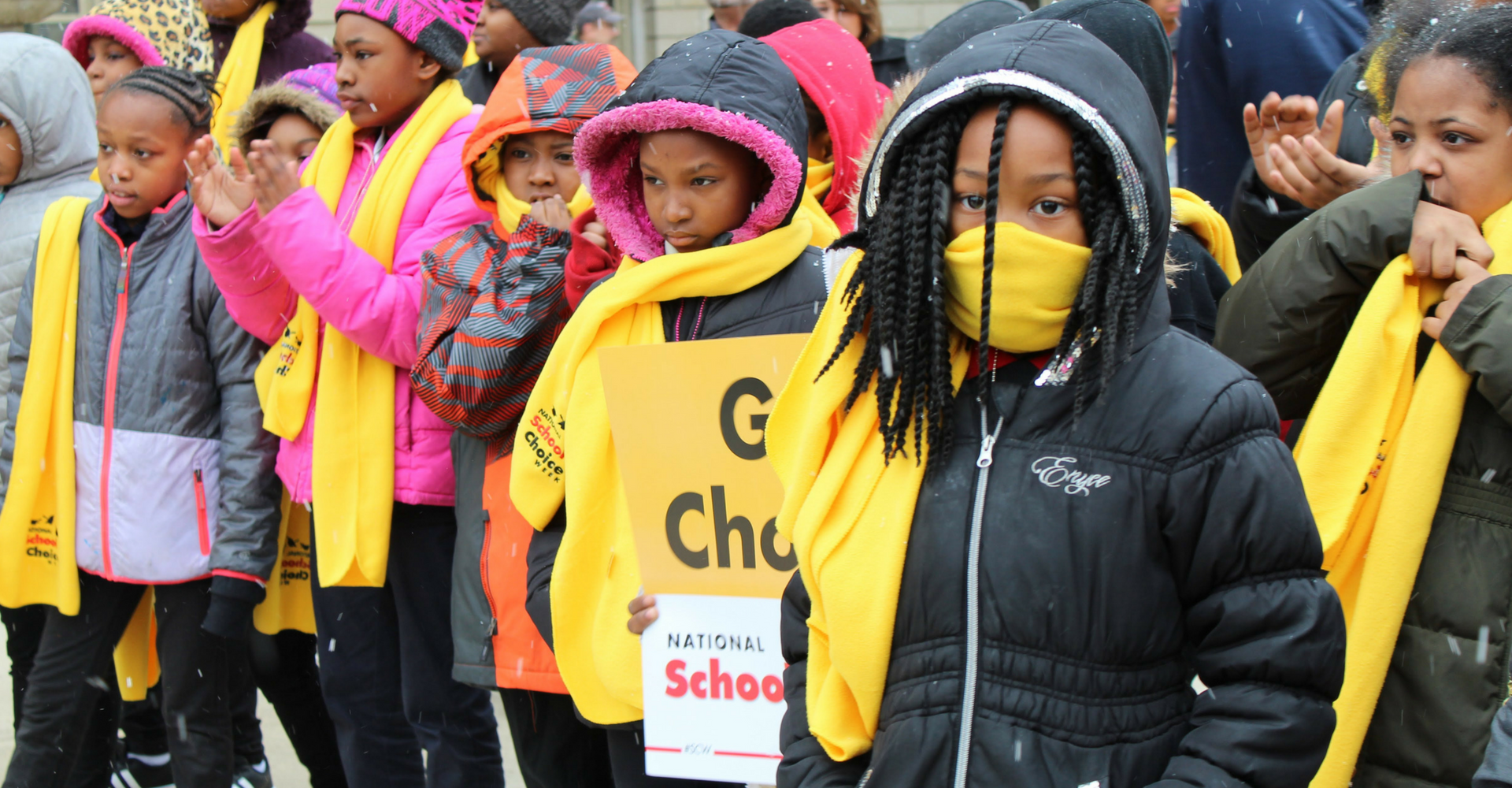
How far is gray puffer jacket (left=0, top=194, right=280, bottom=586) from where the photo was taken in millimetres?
3947

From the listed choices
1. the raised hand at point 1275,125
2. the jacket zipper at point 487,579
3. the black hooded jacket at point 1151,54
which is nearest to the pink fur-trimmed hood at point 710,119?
the black hooded jacket at point 1151,54

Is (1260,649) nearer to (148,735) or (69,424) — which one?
(69,424)

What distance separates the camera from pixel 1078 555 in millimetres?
1723

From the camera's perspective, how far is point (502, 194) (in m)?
3.60

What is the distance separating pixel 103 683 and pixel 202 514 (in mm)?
695

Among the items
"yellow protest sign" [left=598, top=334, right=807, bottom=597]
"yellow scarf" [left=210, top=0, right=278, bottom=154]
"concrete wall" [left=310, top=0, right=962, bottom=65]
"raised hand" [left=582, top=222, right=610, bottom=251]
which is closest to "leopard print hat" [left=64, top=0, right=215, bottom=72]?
"yellow scarf" [left=210, top=0, right=278, bottom=154]

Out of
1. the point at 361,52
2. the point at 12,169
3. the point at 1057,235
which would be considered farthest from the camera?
the point at 12,169

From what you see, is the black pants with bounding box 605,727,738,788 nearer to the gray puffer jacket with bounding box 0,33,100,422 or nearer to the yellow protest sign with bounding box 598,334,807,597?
the yellow protest sign with bounding box 598,334,807,597

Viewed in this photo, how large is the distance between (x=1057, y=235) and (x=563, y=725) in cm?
198

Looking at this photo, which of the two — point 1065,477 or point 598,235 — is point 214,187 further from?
point 1065,477

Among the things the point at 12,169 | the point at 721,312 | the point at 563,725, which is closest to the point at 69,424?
the point at 12,169

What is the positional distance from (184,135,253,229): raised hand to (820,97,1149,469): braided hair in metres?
2.37

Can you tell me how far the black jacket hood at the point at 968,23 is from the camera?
3.61 m

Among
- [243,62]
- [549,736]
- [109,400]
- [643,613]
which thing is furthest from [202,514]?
[243,62]
